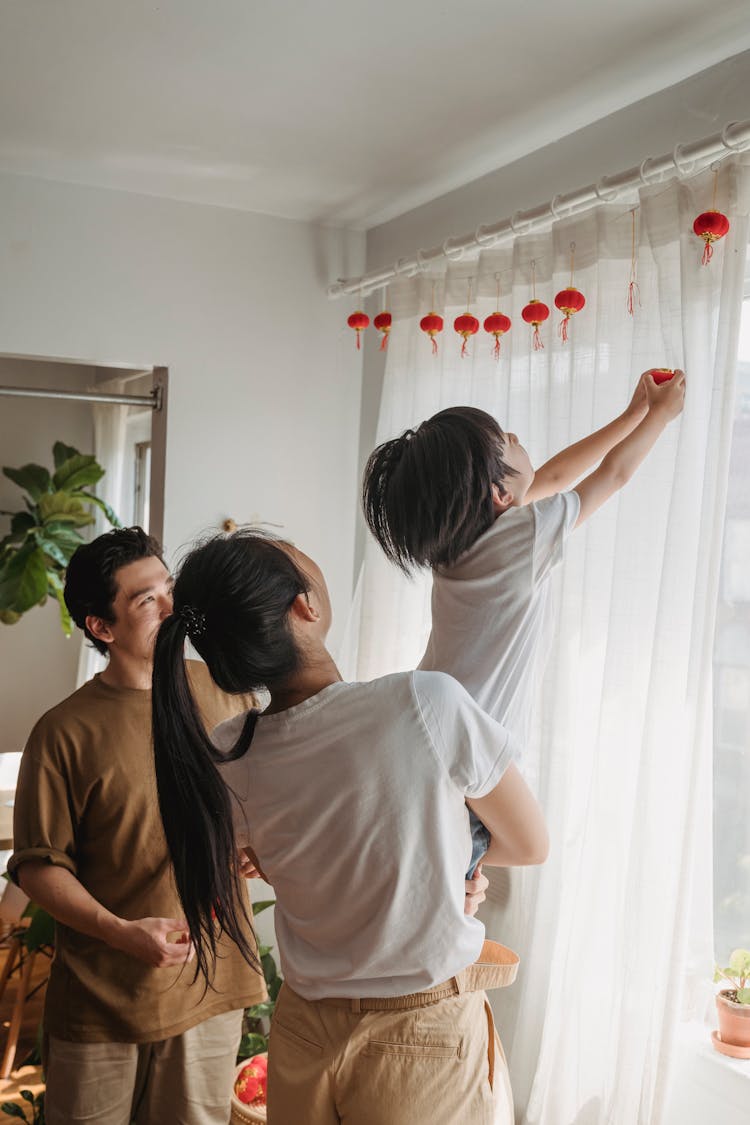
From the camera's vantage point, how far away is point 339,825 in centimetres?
112

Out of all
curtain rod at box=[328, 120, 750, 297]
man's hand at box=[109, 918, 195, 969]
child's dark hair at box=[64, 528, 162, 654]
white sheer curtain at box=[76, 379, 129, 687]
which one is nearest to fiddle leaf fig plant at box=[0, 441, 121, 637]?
white sheer curtain at box=[76, 379, 129, 687]

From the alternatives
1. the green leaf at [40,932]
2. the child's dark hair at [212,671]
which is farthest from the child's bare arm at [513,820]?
the green leaf at [40,932]

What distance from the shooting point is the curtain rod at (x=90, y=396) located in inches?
115

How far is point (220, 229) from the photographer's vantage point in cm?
313

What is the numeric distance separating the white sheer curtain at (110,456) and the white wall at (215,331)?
5.29 ft

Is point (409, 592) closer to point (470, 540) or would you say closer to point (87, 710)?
point (87, 710)

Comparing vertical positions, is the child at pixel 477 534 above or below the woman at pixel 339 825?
above

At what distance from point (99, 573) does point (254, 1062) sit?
1.41m

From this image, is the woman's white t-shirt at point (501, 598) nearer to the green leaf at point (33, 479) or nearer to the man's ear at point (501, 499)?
the man's ear at point (501, 499)

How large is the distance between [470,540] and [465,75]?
3.97 ft

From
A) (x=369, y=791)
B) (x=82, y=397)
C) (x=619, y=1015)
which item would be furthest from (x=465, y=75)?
(x=619, y=1015)

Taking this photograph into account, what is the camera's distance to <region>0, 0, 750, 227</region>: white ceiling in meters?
1.93

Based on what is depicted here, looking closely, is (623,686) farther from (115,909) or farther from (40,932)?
(40,932)

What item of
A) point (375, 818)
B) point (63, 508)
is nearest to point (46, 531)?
point (63, 508)
